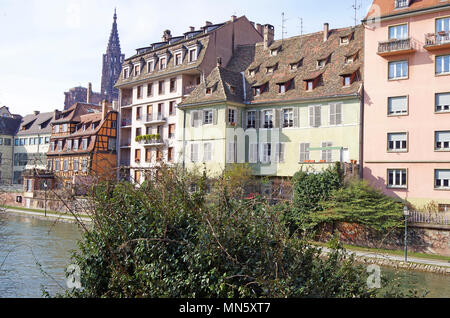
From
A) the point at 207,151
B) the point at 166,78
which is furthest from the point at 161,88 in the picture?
the point at 207,151

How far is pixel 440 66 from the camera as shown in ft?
84.0

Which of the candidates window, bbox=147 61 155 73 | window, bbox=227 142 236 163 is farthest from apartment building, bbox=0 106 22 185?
window, bbox=227 142 236 163

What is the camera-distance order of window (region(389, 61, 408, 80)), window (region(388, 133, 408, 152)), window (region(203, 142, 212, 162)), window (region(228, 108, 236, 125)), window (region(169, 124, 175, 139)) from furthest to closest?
window (region(169, 124, 175, 139)) < window (region(203, 142, 212, 162)) < window (region(228, 108, 236, 125)) < window (region(389, 61, 408, 80)) < window (region(388, 133, 408, 152))

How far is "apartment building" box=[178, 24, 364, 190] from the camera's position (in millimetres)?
29016

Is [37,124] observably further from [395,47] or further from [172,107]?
[395,47]

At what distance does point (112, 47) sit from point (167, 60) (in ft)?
212

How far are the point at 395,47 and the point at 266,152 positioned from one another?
11014 millimetres

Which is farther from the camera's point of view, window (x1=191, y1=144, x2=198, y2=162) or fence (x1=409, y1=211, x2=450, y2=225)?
window (x1=191, y1=144, x2=198, y2=162)

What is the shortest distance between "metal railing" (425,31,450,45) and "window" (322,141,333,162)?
8.38 meters

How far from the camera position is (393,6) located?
89.6 ft

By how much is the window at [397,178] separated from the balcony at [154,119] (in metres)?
20.5

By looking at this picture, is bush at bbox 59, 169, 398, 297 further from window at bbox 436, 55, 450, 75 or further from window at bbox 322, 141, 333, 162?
window at bbox 322, 141, 333, 162

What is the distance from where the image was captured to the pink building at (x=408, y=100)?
1000 inches
